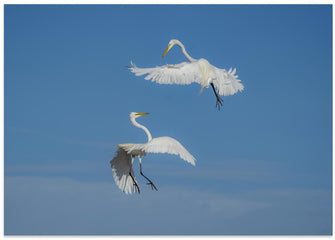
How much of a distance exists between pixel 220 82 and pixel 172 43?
202 cm

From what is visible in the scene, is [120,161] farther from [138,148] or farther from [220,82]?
[220,82]

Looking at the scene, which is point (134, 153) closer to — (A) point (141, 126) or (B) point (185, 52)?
(A) point (141, 126)

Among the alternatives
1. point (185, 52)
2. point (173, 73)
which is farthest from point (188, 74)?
point (185, 52)

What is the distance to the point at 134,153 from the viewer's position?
18359 mm

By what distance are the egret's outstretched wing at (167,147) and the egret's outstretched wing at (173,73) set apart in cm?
133

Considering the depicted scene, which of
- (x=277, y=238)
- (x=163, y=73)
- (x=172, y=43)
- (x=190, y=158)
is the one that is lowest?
(x=277, y=238)

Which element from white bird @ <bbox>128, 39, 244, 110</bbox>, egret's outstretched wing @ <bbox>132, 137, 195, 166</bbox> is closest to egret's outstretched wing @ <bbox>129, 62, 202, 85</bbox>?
white bird @ <bbox>128, 39, 244, 110</bbox>

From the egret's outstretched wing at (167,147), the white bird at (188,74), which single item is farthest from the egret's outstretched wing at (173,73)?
the egret's outstretched wing at (167,147)

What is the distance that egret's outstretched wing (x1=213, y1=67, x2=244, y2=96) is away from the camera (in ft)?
58.8

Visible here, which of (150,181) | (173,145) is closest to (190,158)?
(173,145)

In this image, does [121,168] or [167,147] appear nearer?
[167,147]

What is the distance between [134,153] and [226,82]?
9.19 feet

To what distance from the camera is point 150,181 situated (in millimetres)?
18172

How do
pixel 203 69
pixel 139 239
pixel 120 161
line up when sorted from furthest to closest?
1. pixel 120 161
2. pixel 203 69
3. pixel 139 239
